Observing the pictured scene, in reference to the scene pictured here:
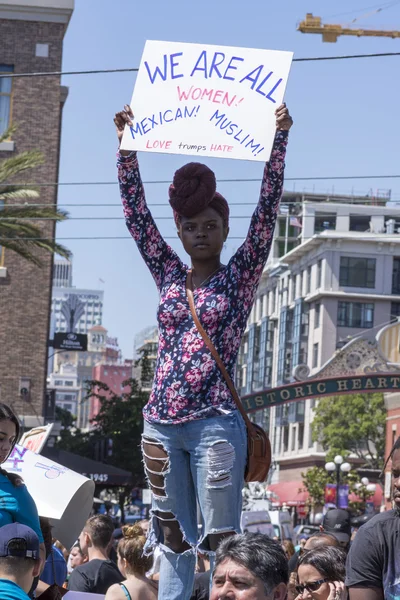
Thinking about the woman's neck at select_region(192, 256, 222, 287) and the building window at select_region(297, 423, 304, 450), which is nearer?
the woman's neck at select_region(192, 256, 222, 287)

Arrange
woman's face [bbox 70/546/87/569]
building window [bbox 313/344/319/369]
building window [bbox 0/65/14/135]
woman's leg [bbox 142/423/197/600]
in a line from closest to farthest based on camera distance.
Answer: woman's leg [bbox 142/423/197/600], woman's face [bbox 70/546/87/569], building window [bbox 0/65/14/135], building window [bbox 313/344/319/369]

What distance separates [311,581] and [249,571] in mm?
1955

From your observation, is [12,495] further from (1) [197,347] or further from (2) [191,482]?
(1) [197,347]

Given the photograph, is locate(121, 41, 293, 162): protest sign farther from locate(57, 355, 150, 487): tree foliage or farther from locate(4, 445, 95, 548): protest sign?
locate(57, 355, 150, 487): tree foliage

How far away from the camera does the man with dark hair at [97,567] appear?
9391 mm

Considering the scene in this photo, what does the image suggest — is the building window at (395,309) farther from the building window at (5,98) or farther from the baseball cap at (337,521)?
the baseball cap at (337,521)

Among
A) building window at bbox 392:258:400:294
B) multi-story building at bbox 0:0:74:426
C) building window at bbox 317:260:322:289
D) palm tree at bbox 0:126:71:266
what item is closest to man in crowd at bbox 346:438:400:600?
palm tree at bbox 0:126:71:266

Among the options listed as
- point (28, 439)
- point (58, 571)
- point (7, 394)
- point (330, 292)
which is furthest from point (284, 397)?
point (330, 292)

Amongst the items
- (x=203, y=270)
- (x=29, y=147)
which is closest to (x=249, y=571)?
(x=203, y=270)

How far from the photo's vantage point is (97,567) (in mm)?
9586

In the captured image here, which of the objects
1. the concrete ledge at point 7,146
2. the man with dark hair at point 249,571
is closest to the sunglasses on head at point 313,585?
the man with dark hair at point 249,571

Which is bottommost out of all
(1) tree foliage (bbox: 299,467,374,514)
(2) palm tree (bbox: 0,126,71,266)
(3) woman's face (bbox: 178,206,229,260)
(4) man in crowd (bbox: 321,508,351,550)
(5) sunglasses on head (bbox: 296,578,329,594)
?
(1) tree foliage (bbox: 299,467,374,514)

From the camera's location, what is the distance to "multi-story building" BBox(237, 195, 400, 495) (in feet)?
322

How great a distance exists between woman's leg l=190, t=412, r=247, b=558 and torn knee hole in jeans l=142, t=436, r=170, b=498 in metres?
0.13
